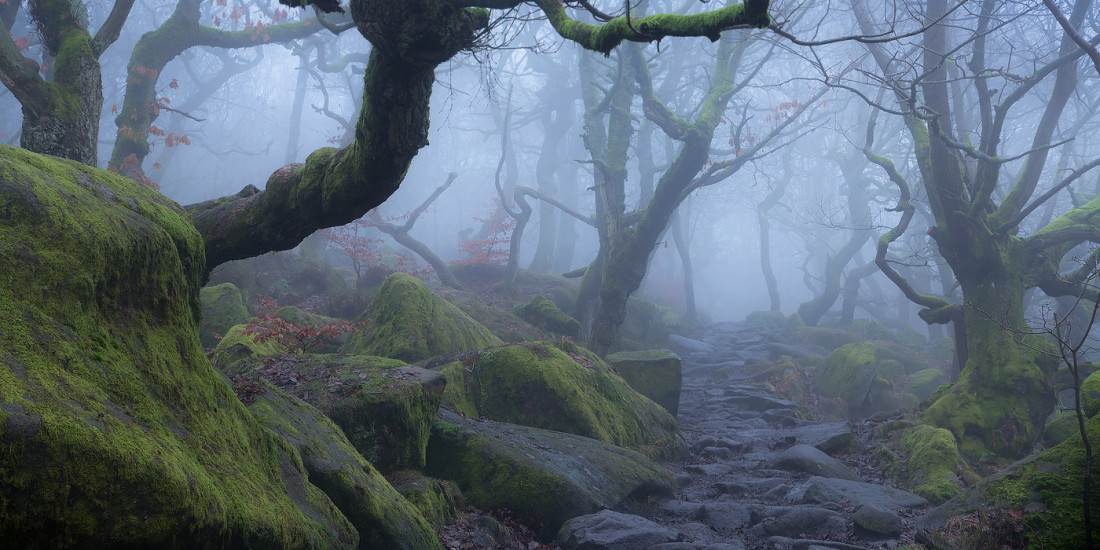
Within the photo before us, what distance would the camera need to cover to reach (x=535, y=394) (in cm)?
790

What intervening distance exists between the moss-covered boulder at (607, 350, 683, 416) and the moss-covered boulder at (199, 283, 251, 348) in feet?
23.8

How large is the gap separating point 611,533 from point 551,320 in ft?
34.6

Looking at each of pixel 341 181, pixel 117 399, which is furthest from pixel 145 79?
pixel 117 399

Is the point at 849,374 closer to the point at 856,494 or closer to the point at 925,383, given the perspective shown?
the point at 925,383

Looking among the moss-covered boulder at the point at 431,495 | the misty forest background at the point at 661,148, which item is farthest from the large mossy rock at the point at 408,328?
the moss-covered boulder at the point at 431,495

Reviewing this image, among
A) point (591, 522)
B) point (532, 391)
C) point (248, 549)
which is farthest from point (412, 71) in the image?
point (532, 391)

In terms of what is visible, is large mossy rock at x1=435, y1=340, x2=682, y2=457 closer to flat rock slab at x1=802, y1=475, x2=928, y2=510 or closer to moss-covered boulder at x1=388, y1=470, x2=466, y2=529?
moss-covered boulder at x1=388, y1=470, x2=466, y2=529

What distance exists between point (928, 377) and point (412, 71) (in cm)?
1720

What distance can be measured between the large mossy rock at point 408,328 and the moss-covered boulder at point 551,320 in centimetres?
571

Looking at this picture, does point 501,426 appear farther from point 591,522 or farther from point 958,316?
point 958,316

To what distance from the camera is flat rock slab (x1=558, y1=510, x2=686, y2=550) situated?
5043 mm

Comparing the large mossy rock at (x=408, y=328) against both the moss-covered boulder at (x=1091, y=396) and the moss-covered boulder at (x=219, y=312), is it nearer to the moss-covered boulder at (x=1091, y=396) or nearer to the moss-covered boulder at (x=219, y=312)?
the moss-covered boulder at (x=219, y=312)

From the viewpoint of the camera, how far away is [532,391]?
311 inches

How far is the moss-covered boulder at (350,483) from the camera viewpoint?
3979 millimetres
